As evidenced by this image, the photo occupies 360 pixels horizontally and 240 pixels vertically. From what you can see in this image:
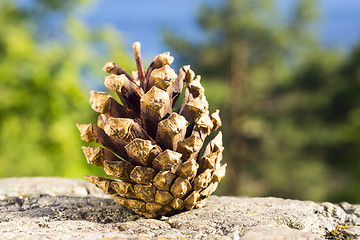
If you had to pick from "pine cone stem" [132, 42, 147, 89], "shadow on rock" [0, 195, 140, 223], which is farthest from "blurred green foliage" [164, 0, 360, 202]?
"pine cone stem" [132, 42, 147, 89]

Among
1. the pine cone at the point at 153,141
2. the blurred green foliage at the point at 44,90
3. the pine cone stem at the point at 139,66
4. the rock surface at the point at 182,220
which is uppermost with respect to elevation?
the blurred green foliage at the point at 44,90

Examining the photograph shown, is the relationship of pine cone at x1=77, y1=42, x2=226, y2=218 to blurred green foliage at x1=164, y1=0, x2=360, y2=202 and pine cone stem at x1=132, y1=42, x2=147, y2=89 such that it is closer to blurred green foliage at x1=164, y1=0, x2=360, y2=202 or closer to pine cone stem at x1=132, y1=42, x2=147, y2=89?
pine cone stem at x1=132, y1=42, x2=147, y2=89

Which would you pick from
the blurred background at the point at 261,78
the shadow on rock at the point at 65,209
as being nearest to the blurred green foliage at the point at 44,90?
the blurred background at the point at 261,78

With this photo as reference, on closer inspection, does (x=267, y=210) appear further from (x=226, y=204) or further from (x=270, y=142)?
(x=270, y=142)

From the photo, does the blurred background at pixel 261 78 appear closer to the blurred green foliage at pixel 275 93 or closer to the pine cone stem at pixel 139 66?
the blurred green foliage at pixel 275 93

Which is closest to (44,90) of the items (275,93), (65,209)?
(65,209)

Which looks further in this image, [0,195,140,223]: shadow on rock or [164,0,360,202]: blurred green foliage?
[164,0,360,202]: blurred green foliage
